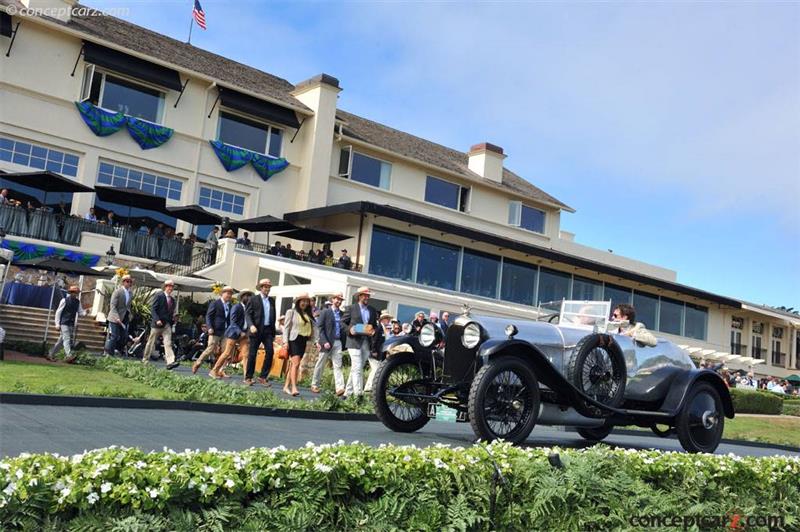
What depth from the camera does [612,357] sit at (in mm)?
8273

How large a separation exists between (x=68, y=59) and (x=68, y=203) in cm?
553

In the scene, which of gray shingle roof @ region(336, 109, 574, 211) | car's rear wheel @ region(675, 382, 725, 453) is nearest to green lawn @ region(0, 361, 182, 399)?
car's rear wheel @ region(675, 382, 725, 453)

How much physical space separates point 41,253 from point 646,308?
106 feet

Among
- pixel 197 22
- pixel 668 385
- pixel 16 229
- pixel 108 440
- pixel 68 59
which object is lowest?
pixel 108 440

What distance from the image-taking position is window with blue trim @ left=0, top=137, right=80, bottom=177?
1000 inches

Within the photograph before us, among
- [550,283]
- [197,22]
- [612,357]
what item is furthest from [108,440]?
[550,283]

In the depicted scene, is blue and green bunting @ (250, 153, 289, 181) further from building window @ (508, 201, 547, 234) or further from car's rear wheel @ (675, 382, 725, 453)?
car's rear wheel @ (675, 382, 725, 453)

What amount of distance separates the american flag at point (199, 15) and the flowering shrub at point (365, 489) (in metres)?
29.2

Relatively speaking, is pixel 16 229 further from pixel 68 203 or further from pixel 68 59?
pixel 68 59

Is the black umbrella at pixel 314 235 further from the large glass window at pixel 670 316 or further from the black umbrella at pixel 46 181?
the large glass window at pixel 670 316

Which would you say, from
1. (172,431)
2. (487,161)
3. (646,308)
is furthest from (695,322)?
(172,431)

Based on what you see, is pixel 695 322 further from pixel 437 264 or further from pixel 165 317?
pixel 165 317

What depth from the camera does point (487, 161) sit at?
134 feet

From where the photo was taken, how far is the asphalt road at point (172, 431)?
5996 mm
